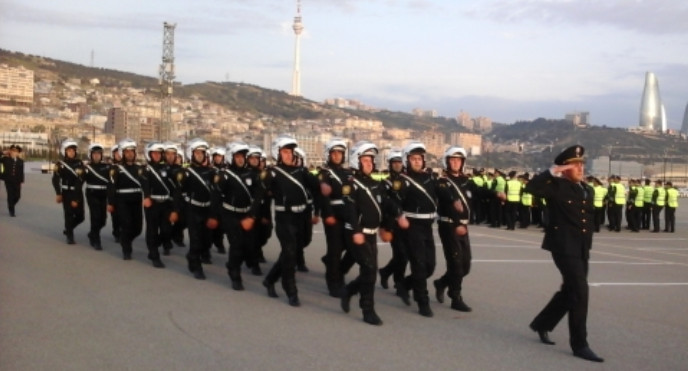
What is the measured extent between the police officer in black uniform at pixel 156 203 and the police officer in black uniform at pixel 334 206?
10.7 feet

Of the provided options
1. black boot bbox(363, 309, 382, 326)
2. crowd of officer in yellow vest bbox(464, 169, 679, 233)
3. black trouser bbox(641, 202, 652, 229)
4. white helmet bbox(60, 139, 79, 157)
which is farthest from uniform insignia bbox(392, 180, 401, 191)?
black trouser bbox(641, 202, 652, 229)

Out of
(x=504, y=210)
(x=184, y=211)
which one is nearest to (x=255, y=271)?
(x=184, y=211)

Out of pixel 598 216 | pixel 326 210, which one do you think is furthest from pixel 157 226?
pixel 598 216

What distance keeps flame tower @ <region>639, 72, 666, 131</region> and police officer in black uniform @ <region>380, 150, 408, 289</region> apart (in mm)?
146618

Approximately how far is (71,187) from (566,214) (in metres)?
10.2

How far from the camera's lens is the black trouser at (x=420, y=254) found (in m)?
8.84

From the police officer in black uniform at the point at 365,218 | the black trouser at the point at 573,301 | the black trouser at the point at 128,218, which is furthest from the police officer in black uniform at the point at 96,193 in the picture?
the black trouser at the point at 573,301

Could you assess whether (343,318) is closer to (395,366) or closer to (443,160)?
(395,366)

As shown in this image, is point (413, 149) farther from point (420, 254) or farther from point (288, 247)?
point (288, 247)

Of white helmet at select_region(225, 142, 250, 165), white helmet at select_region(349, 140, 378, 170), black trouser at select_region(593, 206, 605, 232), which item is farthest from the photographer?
black trouser at select_region(593, 206, 605, 232)

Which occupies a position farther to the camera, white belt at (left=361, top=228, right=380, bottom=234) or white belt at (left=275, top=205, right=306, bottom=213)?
white belt at (left=275, top=205, right=306, bottom=213)

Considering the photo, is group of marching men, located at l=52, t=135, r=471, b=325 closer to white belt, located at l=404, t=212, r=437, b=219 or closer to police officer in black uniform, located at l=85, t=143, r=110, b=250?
white belt, located at l=404, t=212, r=437, b=219

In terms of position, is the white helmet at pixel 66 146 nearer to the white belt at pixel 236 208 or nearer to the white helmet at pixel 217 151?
the white helmet at pixel 217 151

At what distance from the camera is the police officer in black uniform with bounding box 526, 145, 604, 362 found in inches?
284
